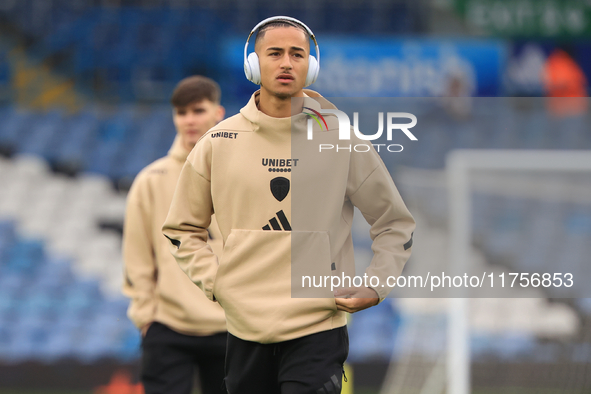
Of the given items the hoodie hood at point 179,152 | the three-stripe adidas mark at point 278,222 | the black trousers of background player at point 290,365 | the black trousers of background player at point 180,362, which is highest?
the hoodie hood at point 179,152

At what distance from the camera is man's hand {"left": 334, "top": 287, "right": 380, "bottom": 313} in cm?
201

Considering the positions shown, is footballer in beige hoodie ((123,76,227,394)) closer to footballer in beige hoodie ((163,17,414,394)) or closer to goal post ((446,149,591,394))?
footballer in beige hoodie ((163,17,414,394))

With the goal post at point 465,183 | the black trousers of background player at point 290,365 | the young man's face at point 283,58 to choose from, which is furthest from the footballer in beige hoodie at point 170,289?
the goal post at point 465,183

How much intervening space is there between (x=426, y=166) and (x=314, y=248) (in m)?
2.69

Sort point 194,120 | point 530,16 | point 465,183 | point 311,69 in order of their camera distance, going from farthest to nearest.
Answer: point 530,16 → point 465,183 → point 194,120 → point 311,69

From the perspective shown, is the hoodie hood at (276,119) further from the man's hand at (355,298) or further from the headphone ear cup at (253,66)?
the man's hand at (355,298)

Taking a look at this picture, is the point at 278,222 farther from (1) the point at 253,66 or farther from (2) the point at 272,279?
(1) the point at 253,66

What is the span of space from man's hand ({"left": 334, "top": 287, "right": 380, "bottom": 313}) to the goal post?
7.97 feet

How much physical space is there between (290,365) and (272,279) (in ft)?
0.80

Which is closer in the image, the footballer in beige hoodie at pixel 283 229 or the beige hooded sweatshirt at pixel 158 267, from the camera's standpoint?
the footballer in beige hoodie at pixel 283 229

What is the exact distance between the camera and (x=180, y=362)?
302 cm

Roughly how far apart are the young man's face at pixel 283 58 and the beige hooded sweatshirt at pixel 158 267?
1.06m

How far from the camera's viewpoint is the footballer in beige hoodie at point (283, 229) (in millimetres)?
2045

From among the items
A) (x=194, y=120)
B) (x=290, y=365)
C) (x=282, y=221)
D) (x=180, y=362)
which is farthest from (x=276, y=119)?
(x=180, y=362)
